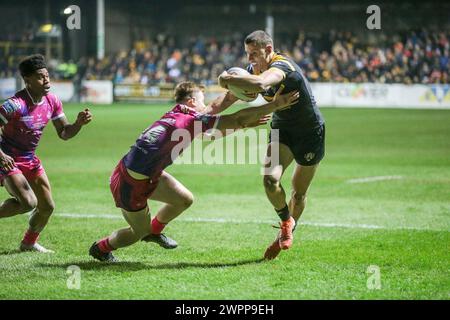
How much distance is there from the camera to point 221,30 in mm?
50781

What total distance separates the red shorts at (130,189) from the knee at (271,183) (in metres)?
1.26

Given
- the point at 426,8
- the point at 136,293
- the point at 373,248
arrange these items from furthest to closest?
the point at 426,8, the point at 373,248, the point at 136,293

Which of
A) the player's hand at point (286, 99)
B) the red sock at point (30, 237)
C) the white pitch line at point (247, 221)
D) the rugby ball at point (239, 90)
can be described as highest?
the rugby ball at point (239, 90)

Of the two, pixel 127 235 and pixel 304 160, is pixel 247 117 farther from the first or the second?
pixel 127 235

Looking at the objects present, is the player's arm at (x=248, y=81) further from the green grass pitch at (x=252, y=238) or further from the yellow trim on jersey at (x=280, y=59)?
the green grass pitch at (x=252, y=238)

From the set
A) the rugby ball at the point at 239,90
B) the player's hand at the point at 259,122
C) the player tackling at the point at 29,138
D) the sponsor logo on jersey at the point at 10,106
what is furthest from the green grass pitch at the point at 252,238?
the rugby ball at the point at 239,90

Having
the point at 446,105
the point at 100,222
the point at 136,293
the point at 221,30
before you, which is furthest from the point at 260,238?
the point at 221,30

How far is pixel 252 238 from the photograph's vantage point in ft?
32.4

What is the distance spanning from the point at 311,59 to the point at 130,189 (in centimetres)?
3598

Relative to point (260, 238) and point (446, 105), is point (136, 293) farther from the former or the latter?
point (446, 105)

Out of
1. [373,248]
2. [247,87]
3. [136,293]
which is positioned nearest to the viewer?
[136,293]

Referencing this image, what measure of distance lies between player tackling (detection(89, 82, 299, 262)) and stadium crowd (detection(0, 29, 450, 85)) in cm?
2956

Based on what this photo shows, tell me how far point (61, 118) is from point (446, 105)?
27965 millimetres

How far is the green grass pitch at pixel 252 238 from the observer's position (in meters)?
7.07
